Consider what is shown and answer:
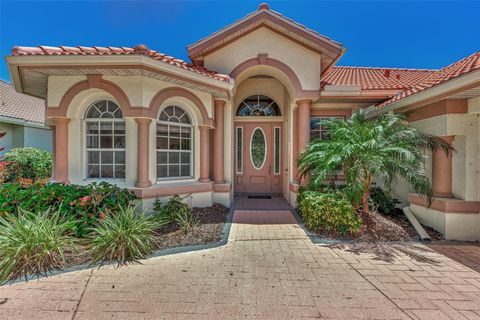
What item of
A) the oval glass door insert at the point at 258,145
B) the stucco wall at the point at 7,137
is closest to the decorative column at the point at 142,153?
the oval glass door insert at the point at 258,145

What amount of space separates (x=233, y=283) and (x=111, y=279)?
1859mm

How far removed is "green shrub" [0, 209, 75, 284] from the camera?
3.46 metres

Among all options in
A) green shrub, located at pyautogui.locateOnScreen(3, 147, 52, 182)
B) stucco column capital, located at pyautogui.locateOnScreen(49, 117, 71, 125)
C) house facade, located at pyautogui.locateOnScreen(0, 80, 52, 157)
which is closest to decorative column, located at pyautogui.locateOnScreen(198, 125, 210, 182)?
stucco column capital, located at pyautogui.locateOnScreen(49, 117, 71, 125)

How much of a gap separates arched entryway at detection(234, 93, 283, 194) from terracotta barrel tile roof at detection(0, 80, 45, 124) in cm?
1231

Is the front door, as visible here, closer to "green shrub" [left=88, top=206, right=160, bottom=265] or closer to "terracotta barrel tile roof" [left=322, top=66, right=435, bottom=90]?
"terracotta barrel tile roof" [left=322, top=66, right=435, bottom=90]

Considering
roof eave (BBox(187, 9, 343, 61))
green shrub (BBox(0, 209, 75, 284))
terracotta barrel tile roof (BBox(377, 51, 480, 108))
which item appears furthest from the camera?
roof eave (BBox(187, 9, 343, 61))

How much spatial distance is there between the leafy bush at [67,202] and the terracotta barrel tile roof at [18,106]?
34.5 feet

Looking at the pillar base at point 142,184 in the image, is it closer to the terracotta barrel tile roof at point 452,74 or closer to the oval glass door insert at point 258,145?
the oval glass door insert at point 258,145

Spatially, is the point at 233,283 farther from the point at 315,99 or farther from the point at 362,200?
the point at 315,99

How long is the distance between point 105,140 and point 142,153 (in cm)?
126

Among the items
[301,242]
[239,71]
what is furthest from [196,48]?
[301,242]

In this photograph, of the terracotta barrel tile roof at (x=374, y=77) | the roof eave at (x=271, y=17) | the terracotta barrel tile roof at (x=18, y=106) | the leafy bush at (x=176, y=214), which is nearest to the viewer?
the leafy bush at (x=176, y=214)

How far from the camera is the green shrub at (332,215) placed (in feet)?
16.9

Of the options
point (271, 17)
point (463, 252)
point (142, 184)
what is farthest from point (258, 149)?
point (463, 252)
